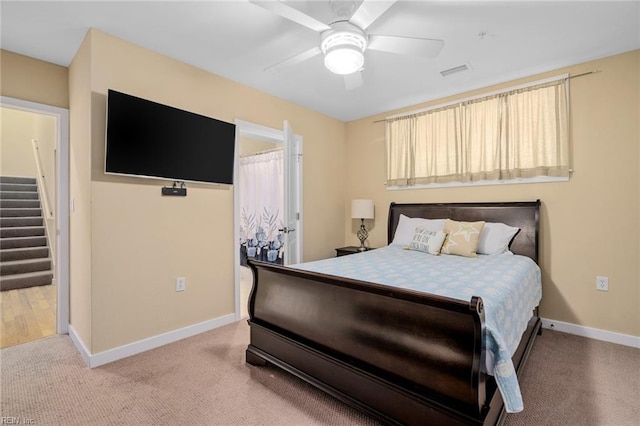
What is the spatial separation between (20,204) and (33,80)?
4554 mm

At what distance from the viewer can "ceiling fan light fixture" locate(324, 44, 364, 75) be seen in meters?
2.03

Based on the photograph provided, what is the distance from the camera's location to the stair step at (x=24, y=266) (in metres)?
4.52

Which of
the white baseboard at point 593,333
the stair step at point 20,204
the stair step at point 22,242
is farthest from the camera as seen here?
the stair step at point 20,204

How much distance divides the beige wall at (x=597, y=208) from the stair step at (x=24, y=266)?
675 cm

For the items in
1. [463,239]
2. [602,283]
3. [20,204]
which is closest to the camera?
[602,283]

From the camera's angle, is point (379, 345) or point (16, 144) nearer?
point (379, 345)

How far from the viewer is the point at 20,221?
5.49m

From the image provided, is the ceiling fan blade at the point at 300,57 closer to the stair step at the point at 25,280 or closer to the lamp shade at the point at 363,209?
the lamp shade at the point at 363,209

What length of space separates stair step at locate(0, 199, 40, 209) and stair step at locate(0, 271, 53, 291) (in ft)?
6.63

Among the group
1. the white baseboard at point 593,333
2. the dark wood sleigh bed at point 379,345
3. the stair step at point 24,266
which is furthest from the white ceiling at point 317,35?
the stair step at point 24,266

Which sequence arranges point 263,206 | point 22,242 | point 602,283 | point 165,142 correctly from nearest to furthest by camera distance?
point 165,142 < point 602,283 < point 22,242 < point 263,206

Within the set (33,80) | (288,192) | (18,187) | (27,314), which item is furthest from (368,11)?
(18,187)

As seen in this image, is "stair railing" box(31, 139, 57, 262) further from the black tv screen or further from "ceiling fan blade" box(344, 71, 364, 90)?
"ceiling fan blade" box(344, 71, 364, 90)
